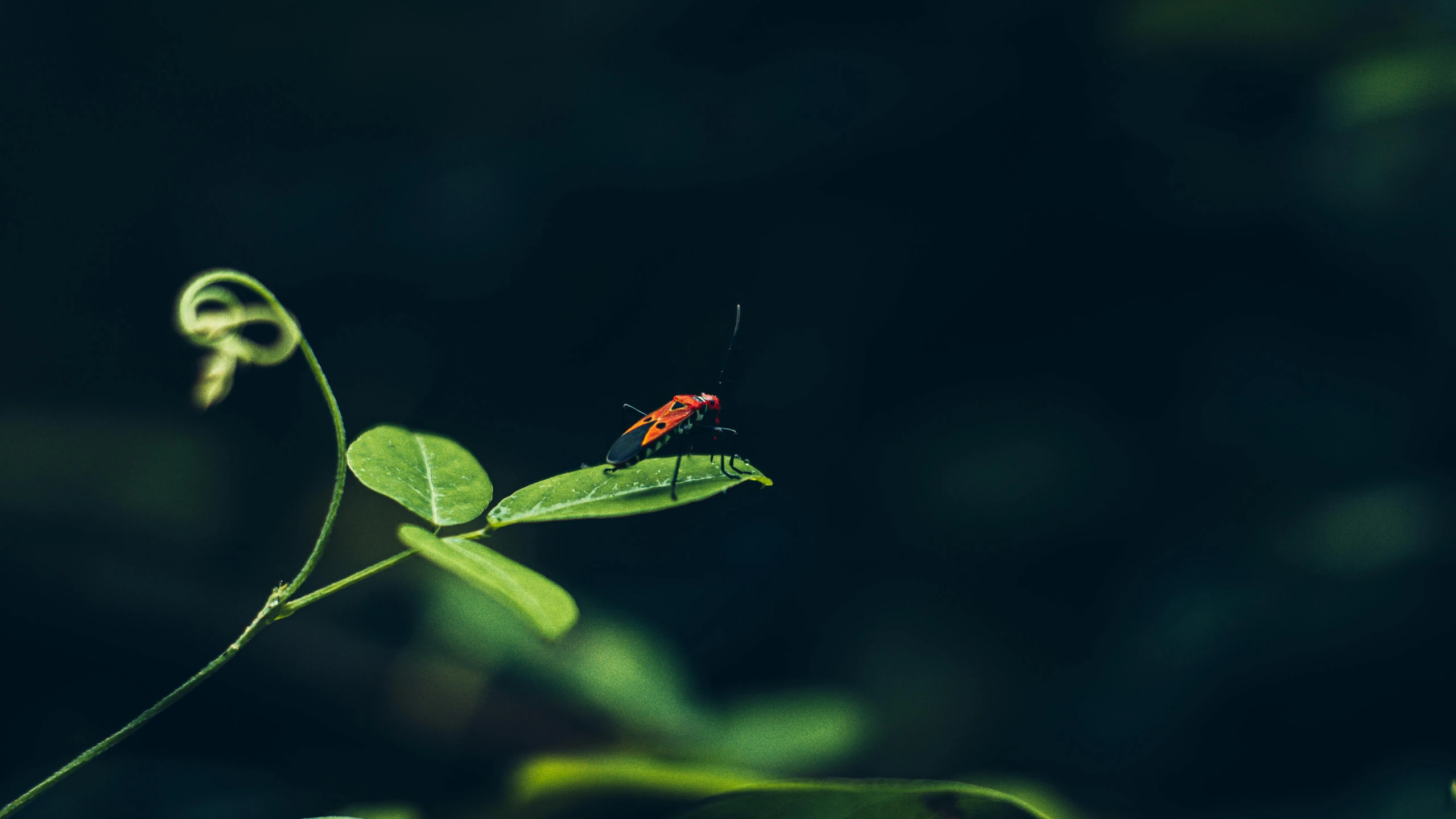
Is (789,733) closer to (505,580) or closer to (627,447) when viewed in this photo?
(627,447)

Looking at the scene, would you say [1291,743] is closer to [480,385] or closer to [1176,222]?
[1176,222]

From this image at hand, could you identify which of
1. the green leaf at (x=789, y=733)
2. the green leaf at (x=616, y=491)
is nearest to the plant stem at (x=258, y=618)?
the green leaf at (x=616, y=491)

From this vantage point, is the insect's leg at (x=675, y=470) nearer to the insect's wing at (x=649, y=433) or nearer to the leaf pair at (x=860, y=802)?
the insect's wing at (x=649, y=433)

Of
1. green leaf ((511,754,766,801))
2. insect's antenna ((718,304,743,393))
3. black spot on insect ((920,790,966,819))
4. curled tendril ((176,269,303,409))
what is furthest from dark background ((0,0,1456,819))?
curled tendril ((176,269,303,409))

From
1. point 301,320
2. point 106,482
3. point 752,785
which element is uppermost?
point 301,320

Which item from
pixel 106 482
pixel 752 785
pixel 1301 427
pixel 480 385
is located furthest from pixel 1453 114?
pixel 106 482

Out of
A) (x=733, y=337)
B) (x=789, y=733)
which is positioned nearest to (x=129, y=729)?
(x=789, y=733)

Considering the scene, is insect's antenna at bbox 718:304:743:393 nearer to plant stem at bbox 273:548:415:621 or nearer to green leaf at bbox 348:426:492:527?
green leaf at bbox 348:426:492:527
